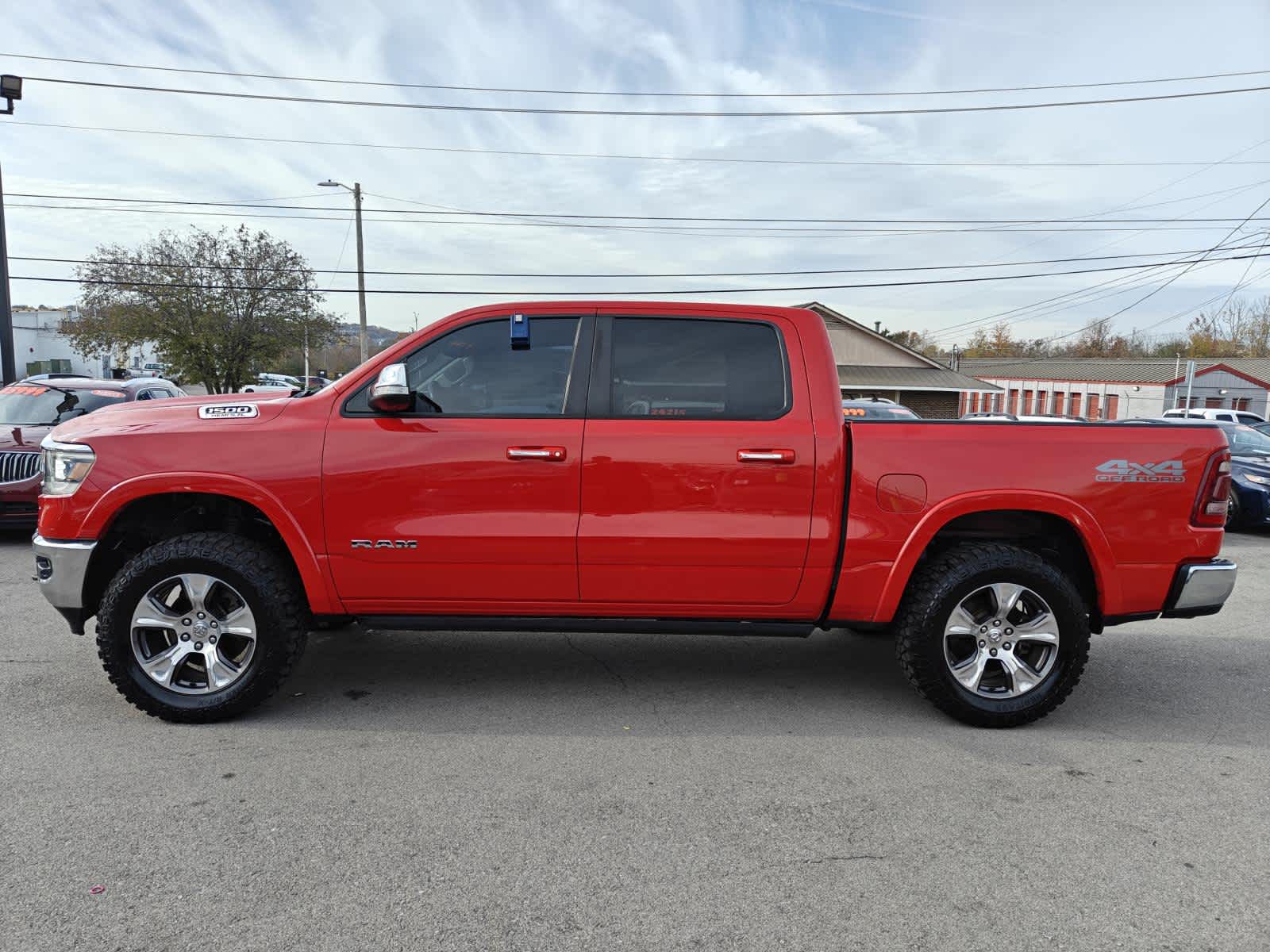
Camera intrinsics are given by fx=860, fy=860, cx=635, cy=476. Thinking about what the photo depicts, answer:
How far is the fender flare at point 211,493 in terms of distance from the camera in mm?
3979

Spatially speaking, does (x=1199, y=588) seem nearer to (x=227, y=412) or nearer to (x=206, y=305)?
(x=227, y=412)

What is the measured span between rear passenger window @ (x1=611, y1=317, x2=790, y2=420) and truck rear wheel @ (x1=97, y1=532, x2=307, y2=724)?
1.86 meters

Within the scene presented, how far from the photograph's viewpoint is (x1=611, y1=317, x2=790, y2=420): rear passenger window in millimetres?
4098

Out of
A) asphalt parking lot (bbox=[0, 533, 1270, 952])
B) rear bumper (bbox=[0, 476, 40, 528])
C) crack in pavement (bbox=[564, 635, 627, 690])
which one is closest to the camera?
asphalt parking lot (bbox=[0, 533, 1270, 952])

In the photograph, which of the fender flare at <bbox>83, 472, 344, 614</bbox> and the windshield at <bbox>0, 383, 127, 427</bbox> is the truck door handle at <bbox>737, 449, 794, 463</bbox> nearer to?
the fender flare at <bbox>83, 472, 344, 614</bbox>

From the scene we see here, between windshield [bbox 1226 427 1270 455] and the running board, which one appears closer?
the running board

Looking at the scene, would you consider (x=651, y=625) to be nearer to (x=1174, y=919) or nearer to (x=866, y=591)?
(x=866, y=591)

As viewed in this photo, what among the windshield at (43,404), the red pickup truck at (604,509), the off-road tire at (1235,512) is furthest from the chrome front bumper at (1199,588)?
the windshield at (43,404)

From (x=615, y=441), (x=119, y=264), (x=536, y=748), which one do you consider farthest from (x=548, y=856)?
(x=119, y=264)

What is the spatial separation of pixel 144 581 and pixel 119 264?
3279 cm

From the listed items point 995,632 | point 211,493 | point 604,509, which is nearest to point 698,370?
point 604,509

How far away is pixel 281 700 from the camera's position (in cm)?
436

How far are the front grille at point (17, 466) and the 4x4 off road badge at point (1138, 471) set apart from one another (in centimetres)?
918

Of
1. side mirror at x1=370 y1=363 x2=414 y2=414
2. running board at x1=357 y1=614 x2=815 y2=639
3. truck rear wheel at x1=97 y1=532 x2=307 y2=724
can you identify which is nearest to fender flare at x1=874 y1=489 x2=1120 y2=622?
running board at x1=357 y1=614 x2=815 y2=639
